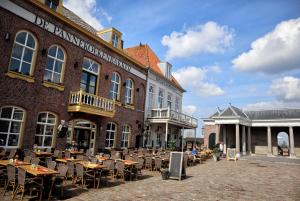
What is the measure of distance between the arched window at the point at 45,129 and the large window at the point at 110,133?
15.9ft

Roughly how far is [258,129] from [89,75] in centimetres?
2830

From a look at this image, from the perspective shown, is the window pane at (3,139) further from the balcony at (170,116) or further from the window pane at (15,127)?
the balcony at (170,116)

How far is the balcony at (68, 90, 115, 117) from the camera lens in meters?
13.5

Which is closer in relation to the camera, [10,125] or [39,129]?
[10,125]

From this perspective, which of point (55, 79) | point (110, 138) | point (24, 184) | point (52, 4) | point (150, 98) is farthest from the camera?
point (150, 98)

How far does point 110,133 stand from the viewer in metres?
17.6

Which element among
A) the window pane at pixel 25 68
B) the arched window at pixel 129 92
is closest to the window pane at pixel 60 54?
the window pane at pixel 25 68

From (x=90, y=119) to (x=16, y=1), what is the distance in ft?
25.8

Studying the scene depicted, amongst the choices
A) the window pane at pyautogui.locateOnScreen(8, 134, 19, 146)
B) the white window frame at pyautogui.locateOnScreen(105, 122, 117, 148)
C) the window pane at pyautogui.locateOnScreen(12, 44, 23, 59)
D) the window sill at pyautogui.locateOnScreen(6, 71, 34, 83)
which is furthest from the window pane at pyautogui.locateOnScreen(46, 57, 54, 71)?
the white window frame at pyautogui.locateOnScreen(105, 122, 117, 148)

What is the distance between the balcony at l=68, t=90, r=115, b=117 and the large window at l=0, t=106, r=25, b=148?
112 inches

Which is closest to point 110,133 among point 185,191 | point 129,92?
point 129,92

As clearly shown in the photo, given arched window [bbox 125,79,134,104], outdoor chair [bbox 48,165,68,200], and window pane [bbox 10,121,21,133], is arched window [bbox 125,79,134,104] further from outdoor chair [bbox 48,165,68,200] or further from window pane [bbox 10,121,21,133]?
outdoor chair [bbox 48,165,68,200]

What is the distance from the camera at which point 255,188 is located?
9766mm

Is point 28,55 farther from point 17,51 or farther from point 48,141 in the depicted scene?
point 48,141
